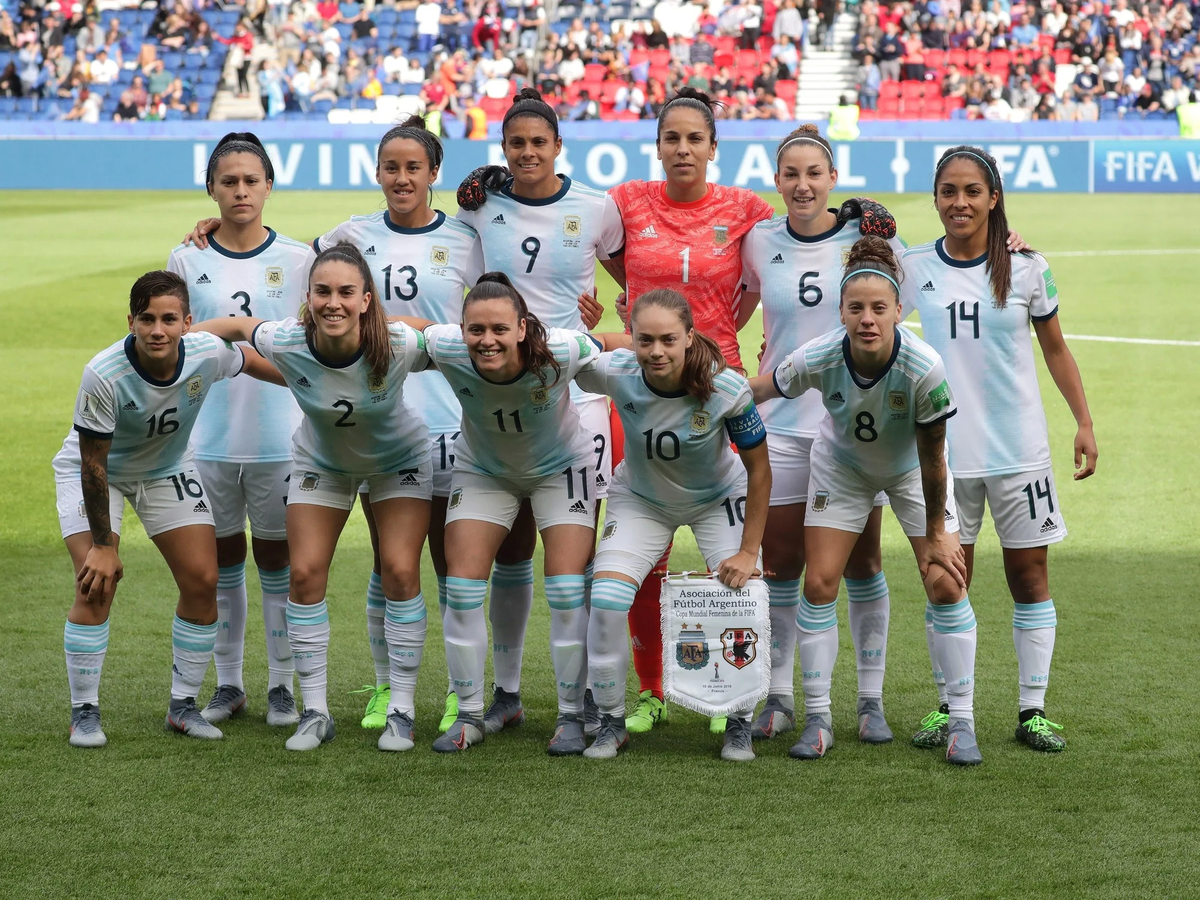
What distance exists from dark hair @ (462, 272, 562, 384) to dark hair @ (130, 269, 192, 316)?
37.6 inches

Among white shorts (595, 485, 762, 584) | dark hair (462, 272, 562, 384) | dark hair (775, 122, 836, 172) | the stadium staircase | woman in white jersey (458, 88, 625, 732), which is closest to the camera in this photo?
dark hair (462, 272, 562, 384)

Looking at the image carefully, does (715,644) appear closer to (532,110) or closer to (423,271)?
(423,271)

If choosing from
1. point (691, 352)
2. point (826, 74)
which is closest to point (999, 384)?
point (691, 352)

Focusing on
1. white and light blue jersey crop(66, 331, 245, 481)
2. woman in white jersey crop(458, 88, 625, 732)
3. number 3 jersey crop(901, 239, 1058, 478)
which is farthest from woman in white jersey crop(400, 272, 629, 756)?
number 3 jersey crop(901, 239, 1058, 478)

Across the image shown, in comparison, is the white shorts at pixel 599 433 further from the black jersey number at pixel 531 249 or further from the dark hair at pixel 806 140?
the dark hair at pixel 806 140

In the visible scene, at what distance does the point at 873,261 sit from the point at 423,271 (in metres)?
1.66

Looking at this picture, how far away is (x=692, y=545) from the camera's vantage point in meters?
7.99

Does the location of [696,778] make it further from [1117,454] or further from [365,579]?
[1117,454]

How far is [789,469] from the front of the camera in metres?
5.12

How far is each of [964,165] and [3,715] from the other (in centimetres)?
390

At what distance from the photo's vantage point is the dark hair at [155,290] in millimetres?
4668

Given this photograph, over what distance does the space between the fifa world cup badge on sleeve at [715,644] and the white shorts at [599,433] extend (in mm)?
578

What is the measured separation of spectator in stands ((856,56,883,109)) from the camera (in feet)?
99.9

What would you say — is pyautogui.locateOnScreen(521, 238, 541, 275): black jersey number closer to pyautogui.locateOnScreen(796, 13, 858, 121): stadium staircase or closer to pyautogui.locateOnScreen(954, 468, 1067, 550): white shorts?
pyautogui.locateOnScreen(954, 468, 1067, 550): white shorts
